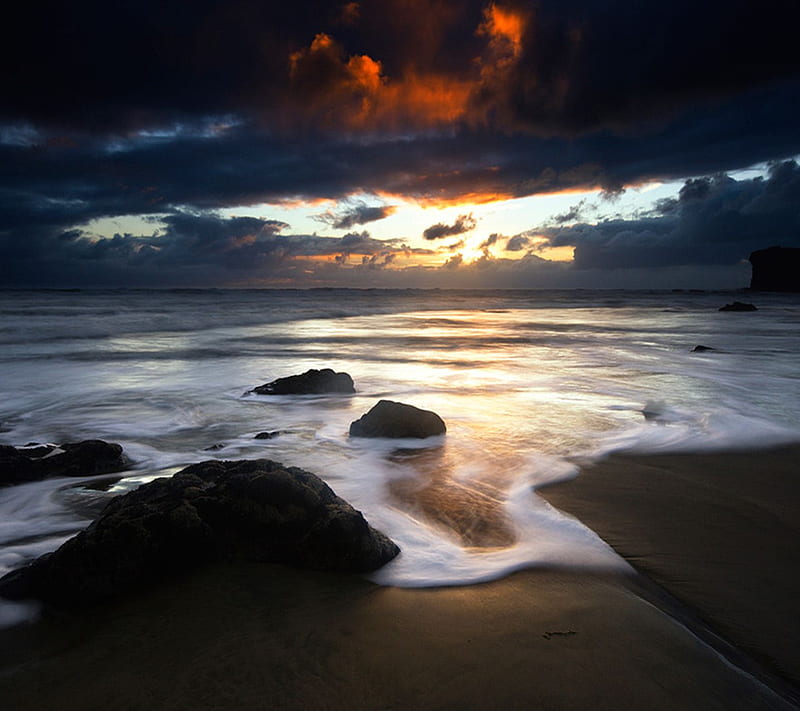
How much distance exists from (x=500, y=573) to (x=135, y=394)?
27.7 ft

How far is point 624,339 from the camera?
2169cm

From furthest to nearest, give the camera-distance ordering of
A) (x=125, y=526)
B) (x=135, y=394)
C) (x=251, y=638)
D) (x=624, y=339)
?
(x=624, y=339), (x=135, y=394), (x=125, y=526), (x=251, y=638)

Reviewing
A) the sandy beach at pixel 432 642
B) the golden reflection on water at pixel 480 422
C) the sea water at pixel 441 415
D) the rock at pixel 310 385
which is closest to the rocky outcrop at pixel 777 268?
the sea water at pixel 441 415

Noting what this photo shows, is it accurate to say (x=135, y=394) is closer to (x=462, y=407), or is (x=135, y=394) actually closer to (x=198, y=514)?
(x=462, y=407)

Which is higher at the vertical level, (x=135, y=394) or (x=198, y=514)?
(x=198, y=514)

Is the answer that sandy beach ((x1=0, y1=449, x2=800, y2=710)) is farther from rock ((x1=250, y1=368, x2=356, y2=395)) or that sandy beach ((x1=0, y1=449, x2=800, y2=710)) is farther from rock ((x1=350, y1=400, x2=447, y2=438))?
rock ((x1=250, y1=368, x2=356, y2=395))

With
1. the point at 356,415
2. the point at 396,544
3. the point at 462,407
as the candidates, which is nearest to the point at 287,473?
the point at 396,544

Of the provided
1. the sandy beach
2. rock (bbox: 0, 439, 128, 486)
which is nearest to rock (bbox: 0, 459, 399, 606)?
the sandy beach

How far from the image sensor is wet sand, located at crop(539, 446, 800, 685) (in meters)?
2.46

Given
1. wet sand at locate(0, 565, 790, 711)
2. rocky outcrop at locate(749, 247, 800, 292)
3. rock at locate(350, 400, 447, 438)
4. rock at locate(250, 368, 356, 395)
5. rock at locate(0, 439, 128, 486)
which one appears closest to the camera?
wet sand at locate(0, 565, 790, 711)

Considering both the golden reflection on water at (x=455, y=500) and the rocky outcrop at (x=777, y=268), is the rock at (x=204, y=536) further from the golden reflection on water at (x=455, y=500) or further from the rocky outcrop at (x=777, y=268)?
the rocky outcrop at (x=777, y=268)

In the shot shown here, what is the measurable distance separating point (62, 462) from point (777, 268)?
148336 mm

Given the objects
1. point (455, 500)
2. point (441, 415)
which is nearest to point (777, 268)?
point (441, 415)

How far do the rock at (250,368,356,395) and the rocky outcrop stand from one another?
139527mm
